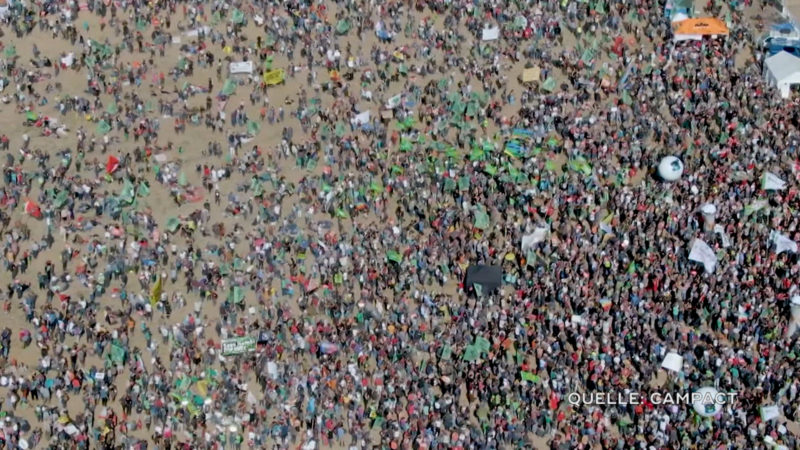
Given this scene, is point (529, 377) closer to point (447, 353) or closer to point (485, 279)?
point (447, 353)

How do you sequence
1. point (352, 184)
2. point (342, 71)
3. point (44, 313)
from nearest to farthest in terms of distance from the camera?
point (44, 313) < point (352, 184) < point (342, 71)

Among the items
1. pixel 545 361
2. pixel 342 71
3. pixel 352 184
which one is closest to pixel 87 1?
pixel 342 71

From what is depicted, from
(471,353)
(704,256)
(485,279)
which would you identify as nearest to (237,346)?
(471,353)

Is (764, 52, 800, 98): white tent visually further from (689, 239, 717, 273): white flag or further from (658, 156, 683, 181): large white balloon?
(689, 239, 717, 273): white flag

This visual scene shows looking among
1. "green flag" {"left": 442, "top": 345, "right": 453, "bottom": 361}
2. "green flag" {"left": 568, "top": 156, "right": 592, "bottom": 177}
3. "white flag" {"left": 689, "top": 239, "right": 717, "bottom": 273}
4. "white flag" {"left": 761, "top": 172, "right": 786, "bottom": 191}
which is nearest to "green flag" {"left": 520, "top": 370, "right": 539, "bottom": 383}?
"green flag" {"left": 442, "top": 345, "right": 453, "bottom": 361}

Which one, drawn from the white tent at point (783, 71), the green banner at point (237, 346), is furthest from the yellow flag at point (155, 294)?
the white tent at point (783, 71)

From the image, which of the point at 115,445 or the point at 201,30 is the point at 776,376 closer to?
the point at 115,445
